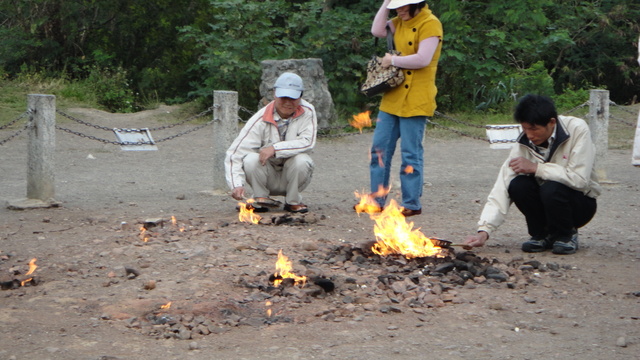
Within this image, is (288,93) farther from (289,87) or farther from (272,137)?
(272,137)

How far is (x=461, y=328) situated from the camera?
4805 mm

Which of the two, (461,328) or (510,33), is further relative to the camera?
(510,33)

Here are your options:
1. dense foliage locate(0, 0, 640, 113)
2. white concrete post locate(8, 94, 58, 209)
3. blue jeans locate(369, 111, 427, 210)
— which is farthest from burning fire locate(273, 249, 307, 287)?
dense foliage locate(0, 0, 640, 113)

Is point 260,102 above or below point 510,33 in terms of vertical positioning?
below

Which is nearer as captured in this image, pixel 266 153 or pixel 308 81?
pixel 266 153

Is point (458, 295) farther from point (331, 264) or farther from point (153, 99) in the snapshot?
point (153, 99)

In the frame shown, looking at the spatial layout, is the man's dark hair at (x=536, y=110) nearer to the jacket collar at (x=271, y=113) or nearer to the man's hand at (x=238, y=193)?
the jacket collar at (x=271, y=113)

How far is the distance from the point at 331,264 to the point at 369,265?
0.26m

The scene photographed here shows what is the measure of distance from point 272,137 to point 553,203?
8.62 ft

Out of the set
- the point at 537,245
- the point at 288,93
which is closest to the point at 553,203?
the point at 537,245

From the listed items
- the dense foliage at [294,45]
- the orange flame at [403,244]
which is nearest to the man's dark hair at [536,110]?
the orange flame at [403,244]

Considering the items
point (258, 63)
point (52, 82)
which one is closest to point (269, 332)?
point (258, 63)

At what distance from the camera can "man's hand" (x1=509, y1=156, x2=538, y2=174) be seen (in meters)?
6.25

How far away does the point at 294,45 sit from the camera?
15.3m
